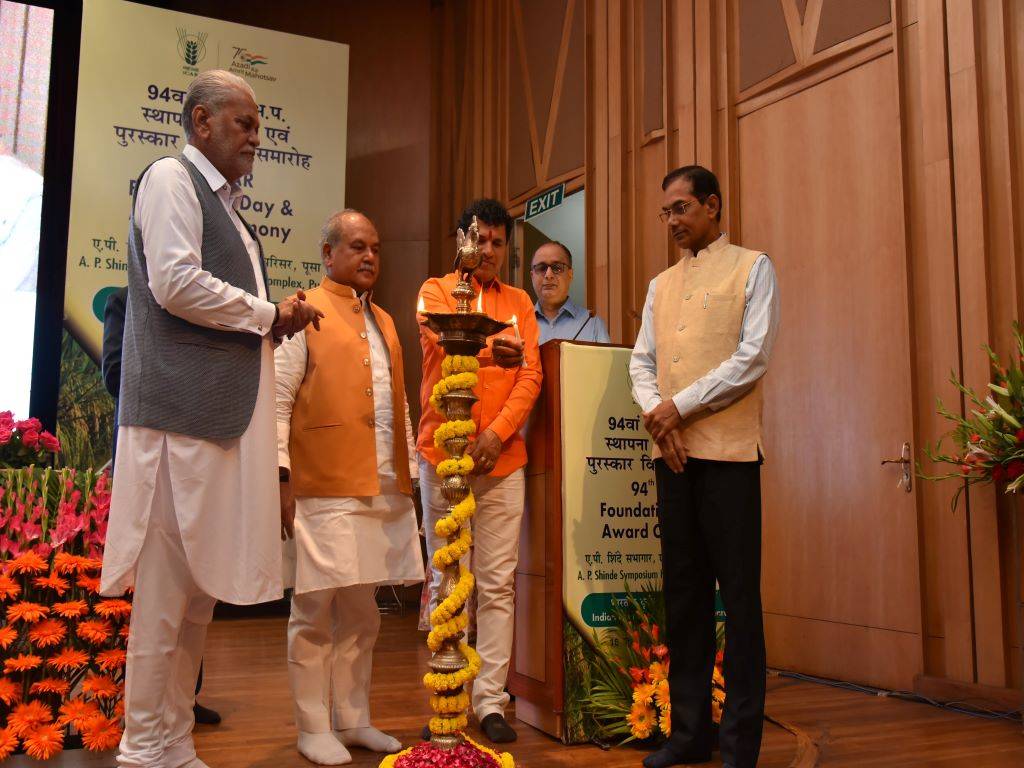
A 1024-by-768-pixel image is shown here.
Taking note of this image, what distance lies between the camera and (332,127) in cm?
713

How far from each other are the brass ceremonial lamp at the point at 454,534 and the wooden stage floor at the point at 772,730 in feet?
1.74

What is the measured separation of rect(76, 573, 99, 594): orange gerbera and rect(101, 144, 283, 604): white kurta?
67 centimetres

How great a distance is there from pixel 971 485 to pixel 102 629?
316 cm

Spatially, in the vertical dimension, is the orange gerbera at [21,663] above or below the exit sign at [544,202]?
below

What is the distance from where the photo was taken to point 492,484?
122 inches

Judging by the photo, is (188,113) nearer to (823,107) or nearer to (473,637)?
(473,637)

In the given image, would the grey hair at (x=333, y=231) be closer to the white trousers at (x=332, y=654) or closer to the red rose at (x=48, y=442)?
the white trousers at (x=332, y=654)

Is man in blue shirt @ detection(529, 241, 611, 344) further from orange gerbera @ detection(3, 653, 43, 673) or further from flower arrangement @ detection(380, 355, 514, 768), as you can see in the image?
orange gerbera @ detection(3, 653, 43, 673)

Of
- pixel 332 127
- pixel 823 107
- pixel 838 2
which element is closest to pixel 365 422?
pixel 823 107

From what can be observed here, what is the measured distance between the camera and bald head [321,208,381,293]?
289 centimetres

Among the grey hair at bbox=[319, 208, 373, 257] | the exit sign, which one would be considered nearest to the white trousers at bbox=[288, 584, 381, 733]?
the grey hair at bbox=[319, 208, 373, 257]

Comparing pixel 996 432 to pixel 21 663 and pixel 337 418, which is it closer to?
pixel 337 418

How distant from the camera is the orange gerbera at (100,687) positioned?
264cm

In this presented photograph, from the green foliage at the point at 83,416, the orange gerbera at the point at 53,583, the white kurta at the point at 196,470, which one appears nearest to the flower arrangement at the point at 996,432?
the white kurta at the point at 196,470
